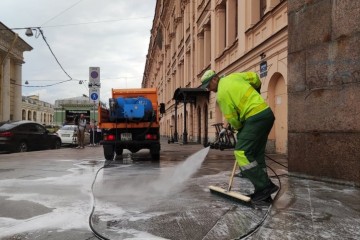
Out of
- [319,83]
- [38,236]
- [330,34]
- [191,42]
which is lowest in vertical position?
[38,236]

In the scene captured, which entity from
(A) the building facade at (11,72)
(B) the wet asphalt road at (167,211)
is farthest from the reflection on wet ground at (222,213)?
(A) the building facade at (11,72)

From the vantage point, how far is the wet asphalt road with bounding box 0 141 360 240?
399 centimetres

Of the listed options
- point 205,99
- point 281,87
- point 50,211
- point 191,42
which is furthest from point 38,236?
point 191,42

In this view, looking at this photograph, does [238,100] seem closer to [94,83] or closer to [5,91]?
[94,83]

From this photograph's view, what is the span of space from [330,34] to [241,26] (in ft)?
34.0

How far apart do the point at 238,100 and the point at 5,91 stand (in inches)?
1732

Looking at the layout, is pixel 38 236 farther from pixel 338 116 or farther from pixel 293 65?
pixel 293 65

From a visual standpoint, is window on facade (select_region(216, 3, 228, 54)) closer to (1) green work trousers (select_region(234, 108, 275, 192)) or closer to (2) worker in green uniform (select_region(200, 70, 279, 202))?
(2) worker in green uniform (select_region(200, 70, 279, 202))

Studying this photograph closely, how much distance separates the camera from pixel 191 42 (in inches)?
1190

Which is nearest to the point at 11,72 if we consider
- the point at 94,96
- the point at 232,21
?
the point at 94,96

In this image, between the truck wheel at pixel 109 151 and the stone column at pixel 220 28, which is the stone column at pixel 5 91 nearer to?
the stone column at pixel 220 28

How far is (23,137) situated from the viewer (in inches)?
732

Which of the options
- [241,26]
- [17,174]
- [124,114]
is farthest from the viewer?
[241,26]

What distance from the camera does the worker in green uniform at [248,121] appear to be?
5.18m
